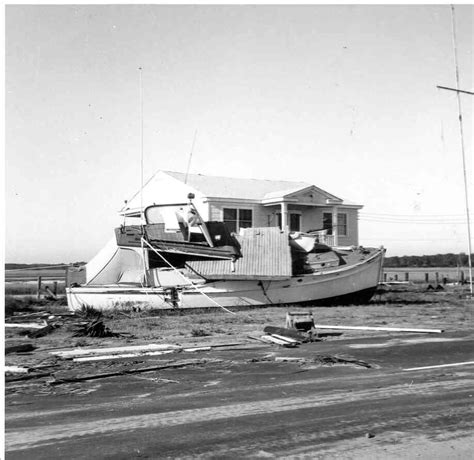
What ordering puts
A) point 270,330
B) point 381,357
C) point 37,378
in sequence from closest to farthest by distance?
1. point 37,378
2. point 381,357
3. point 270,330

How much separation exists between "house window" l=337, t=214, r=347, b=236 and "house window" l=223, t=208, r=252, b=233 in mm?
5751

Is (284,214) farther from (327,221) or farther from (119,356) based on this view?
(119,356)

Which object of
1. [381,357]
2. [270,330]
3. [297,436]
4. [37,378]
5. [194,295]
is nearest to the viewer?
[297,436]

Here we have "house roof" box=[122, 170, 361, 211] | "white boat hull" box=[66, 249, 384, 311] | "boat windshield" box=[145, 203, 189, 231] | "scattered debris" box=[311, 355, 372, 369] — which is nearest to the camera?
"scattered debris" box=[311, 355, 372, 369]

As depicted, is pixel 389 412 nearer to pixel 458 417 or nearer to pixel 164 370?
pixel 458 417

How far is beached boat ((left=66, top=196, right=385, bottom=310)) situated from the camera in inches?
836

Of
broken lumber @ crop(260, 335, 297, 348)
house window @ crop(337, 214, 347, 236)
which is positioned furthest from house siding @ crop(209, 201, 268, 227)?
broken lumber @ crop(260, 335, 297, 348)

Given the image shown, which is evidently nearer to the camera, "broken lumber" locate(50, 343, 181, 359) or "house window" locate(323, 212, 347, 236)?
"broken lumber" locate(50, 343, 181, 359)

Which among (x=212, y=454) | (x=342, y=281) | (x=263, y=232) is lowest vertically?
(x=212, y=454)

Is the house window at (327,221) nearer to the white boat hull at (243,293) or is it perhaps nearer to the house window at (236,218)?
the house window at (236,218)

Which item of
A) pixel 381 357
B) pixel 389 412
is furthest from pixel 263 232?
pixel 389 412

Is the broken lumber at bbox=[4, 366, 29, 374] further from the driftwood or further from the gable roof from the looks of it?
the gable roof

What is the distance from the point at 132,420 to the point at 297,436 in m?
1.83

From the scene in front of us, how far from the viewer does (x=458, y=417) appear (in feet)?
21.5
